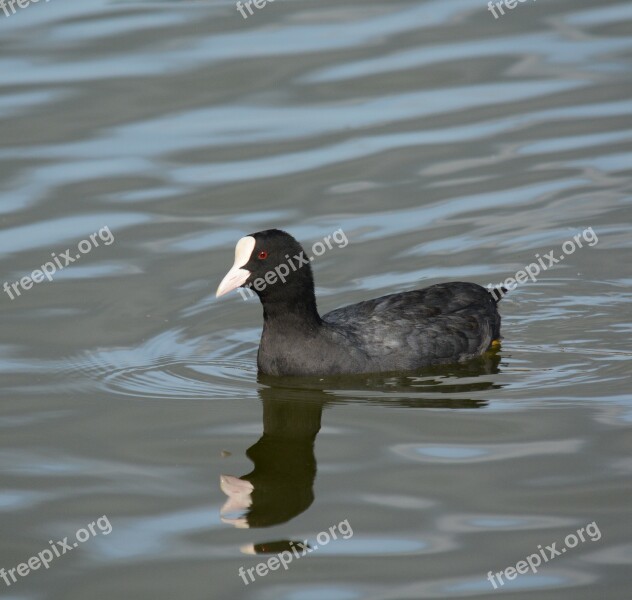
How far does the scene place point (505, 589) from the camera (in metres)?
5.78

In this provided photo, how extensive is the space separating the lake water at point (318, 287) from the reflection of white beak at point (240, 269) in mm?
703

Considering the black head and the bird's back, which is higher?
the black head

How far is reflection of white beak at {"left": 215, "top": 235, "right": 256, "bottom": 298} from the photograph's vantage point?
26.5 ft

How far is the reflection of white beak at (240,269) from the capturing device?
8.09m

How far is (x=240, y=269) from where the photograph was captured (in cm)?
813

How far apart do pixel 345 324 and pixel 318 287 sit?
1378mm

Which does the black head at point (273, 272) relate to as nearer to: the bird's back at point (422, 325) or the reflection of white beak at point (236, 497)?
the bird's back at point (422, 325)

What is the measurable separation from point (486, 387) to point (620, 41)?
7630mm

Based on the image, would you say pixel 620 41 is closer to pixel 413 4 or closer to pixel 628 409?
pixel 413 4
